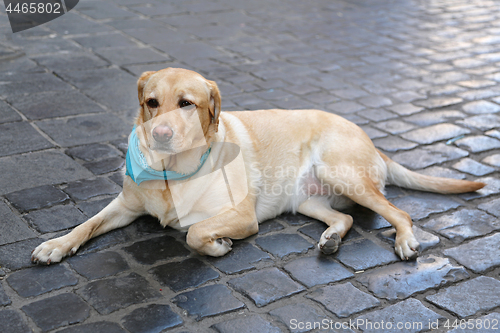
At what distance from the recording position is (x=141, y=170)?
10.7 feet

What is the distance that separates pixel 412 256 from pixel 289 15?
742 centimetres

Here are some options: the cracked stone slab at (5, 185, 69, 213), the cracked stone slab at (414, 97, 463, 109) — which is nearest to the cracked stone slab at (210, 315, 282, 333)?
the cracked stone slab at (5, 185, 69, 213)

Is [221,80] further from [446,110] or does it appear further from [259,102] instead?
[446,110]

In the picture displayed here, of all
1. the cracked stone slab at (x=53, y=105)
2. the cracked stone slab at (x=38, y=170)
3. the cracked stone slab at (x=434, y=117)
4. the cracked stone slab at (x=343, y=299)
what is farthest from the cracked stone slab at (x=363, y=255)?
the cracked stone slab at (x=53, y=105)

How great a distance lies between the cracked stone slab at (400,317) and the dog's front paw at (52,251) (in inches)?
71.6

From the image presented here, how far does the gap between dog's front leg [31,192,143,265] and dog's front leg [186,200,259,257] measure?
58cm

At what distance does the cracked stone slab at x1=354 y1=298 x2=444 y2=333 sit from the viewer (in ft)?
8.70

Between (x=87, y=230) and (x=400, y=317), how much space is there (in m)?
2.03

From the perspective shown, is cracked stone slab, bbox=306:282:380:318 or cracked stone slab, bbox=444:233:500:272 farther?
cracked stone slab, bbox=444:233:500:272

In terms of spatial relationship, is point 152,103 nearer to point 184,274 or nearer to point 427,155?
point 184,274

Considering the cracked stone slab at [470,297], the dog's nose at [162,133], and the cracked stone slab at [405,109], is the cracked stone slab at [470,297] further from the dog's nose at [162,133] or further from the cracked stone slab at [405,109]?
the cracked stone slab at [405,109]

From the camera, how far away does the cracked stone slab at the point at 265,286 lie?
2.86 m

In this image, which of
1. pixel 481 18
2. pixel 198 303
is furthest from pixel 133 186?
pixel 481 18

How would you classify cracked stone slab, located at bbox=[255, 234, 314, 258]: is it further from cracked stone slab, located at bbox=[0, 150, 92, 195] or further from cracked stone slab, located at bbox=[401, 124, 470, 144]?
cracked stone slab, located at bbox=[401, 124, 470, 144]
